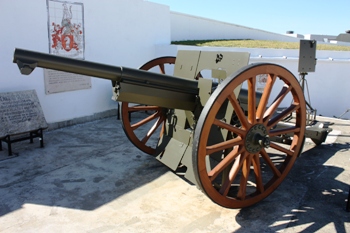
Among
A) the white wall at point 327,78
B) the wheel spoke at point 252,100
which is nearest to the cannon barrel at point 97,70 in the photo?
the wheel spoke at point 252,100

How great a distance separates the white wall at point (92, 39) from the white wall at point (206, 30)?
3915 mm

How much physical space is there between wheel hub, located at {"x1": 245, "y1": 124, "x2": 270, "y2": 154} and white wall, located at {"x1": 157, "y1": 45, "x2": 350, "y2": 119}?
7.26 m

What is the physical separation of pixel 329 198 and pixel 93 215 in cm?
261

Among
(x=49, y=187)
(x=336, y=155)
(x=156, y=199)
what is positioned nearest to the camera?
(x=156, y=199)

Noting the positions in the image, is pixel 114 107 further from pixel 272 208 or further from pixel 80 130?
pixel 272 208

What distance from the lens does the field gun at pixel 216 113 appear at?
2.98 meters

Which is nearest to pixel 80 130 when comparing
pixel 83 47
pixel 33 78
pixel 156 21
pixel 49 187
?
pixel 33 78

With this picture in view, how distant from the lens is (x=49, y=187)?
13.0 ft

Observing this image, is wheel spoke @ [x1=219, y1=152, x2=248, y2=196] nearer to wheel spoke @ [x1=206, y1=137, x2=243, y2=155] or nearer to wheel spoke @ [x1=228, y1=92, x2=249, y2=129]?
wheel spoke @ [x1=206, y1=137, x2=243, y2=155]

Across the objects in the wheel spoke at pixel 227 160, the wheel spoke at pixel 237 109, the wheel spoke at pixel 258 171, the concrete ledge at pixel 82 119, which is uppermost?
the wheel spoke at pixel 237 109

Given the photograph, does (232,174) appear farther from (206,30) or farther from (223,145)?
(206,30)

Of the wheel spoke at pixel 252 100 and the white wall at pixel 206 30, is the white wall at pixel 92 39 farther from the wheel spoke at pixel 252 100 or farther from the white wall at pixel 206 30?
the wheel spoke at pixel 252 100

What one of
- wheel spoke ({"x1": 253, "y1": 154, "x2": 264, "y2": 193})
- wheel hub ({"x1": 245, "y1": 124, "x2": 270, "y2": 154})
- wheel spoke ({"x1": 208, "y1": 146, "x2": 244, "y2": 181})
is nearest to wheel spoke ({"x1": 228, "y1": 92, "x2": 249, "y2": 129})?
wheel hub ({"x1": 245, "y1": 124, "x2": 270, "y2": 154})

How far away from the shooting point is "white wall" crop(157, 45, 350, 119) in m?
10.3
